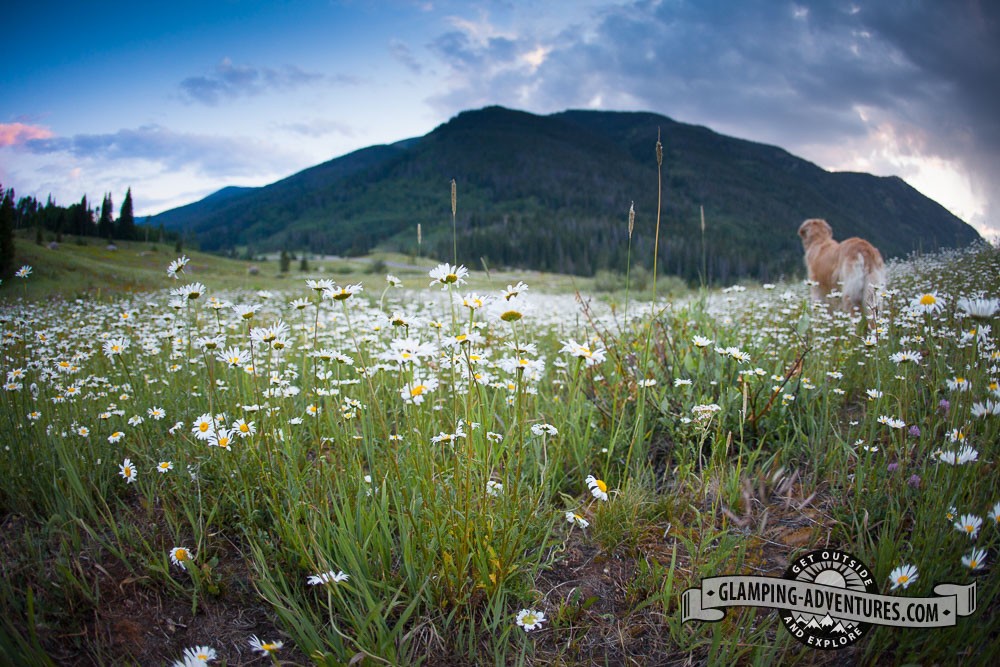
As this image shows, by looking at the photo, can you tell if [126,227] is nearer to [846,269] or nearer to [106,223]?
[106,223]

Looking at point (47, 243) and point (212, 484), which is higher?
point (47, 243)

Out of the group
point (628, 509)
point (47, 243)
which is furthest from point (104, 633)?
point (47, 243)

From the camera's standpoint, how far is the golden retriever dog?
6.13 metres

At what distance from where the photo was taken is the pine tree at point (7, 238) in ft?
15.2

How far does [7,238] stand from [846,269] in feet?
35.9

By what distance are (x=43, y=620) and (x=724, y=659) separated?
8.28 ft

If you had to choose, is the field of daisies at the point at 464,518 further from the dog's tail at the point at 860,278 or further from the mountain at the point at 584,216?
the mountain at the point at 584,216

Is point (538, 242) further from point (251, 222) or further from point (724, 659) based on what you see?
point (251, 222)

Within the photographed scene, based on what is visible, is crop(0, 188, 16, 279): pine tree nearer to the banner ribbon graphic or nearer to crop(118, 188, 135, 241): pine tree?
crop(118, 188, 135, 241): pine tree

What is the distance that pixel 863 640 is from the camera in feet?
5.20

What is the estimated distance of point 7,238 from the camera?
5.12 meters

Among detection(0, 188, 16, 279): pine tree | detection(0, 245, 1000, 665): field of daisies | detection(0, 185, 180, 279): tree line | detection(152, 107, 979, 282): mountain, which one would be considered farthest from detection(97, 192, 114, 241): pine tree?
detection(152, 107, 979, 282): mountain

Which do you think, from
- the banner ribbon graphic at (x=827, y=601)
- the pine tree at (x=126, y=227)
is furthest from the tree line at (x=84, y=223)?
the banner ribbon graphic at (x=827, y=601)

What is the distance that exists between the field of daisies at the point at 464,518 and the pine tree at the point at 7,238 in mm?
2163
